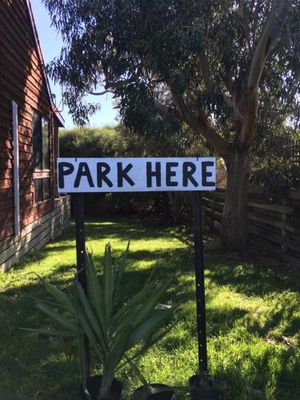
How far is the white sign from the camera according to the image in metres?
3.75

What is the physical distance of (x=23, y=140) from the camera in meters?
10.5

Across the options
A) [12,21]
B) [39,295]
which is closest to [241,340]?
[39,295]

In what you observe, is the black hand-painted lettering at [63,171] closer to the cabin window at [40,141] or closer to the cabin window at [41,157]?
the cabin window at [41,157]

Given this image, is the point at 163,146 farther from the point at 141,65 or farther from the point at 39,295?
the point at 39,295

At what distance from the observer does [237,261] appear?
9.96 meters

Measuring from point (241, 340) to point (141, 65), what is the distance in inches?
223

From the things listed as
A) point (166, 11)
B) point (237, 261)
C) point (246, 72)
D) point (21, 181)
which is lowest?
point (237, 261)

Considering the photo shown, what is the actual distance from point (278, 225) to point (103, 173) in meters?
6.78

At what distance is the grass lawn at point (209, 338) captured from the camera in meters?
4.09

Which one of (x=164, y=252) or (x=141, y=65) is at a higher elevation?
(x=141, y=65)

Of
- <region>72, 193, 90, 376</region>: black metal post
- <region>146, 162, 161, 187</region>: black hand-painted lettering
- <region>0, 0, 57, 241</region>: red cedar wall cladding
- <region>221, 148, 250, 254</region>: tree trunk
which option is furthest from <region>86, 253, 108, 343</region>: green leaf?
<region>221, 148, 250, 254</region>: tree trunk

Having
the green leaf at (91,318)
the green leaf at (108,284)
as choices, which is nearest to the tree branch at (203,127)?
the green leaf at (108,284)

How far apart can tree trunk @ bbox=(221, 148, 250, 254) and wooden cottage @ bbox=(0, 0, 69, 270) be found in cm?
390

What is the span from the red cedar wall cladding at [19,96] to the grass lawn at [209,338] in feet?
4.36
